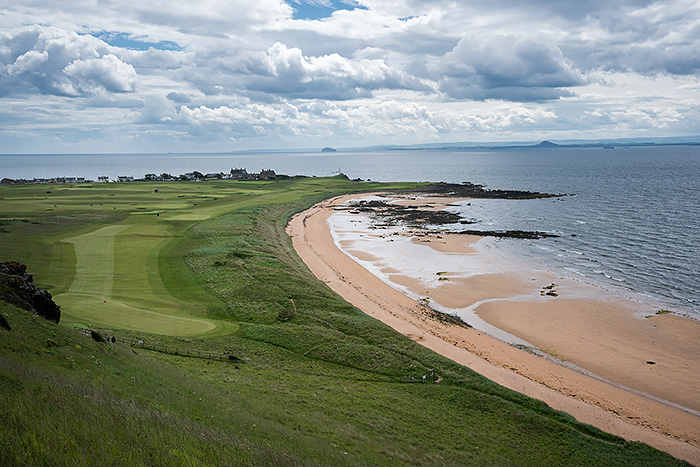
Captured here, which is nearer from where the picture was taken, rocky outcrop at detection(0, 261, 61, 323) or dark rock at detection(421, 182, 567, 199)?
rocky outcrop at detection(0, 261, 61, 323)

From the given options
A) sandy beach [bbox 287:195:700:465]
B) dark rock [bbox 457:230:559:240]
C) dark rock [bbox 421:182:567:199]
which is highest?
dark rock [bbox 421:182:567:199]

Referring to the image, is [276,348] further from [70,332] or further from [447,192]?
[447,192]

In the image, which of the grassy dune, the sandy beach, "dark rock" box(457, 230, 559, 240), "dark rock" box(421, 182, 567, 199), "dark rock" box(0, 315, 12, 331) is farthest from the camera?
"dark rock" box(421, 182, 567, 199)

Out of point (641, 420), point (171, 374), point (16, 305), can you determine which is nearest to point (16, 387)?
point (171, 374)

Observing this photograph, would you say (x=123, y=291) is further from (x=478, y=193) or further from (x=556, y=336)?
(x=478, y=193)

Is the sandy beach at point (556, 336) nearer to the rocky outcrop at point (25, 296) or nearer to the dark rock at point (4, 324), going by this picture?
the rocky outcrop at point (25, 296)

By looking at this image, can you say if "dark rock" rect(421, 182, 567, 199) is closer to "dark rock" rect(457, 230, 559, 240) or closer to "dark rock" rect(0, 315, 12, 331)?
"dark rock" rect(457, 230, 559, 240)

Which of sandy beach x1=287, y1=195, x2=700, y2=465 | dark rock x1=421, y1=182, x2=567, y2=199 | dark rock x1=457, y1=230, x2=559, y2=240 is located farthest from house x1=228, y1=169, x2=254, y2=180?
sandy beach x1=287, y1=195, x2=700, y2=465
